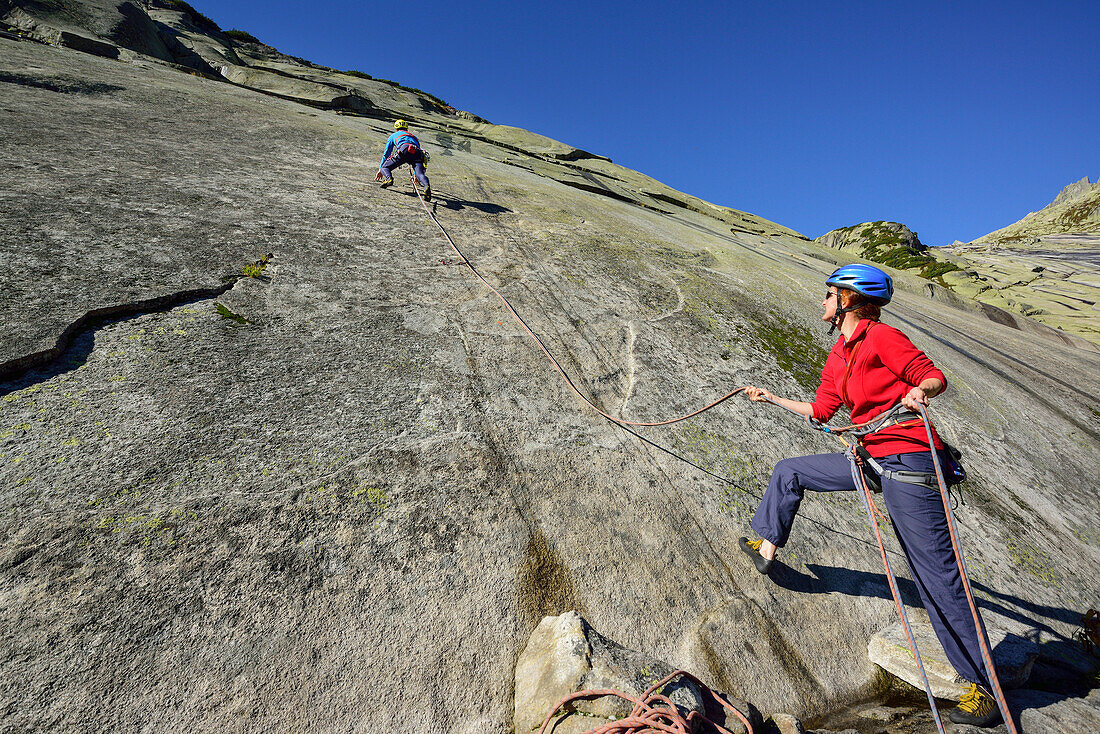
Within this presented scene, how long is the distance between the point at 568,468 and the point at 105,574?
9.75ft

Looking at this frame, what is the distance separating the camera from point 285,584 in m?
2.70

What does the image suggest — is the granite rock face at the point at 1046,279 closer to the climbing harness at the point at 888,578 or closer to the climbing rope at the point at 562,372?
the climbing harness at the point at 888,578

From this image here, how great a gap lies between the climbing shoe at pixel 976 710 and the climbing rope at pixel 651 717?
158 centimetres

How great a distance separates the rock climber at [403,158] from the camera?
27.9ft

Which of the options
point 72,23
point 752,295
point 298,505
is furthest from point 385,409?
point 72,23

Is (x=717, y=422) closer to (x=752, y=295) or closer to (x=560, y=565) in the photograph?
(x=560, y=565)

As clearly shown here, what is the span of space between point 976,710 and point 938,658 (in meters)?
0.31

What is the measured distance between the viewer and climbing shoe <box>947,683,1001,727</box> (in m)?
2.84

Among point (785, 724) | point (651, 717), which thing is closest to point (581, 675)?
point (651, 717)

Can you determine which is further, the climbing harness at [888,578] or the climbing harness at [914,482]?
the climbing harness at [914,482]

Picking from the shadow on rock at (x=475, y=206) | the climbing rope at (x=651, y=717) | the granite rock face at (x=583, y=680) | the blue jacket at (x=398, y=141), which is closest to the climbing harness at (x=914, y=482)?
the granite rock face at (x=583, y=680)

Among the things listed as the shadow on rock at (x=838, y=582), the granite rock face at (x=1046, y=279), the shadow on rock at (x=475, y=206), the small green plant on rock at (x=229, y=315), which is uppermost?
the granite rock face at (x=1046, y=279)

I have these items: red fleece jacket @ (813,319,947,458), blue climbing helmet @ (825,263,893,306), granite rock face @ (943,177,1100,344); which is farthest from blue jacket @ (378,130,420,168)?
granite rock face @ (943,177,1100,344)

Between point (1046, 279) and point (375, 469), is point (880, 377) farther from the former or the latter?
point (1046, 279)
